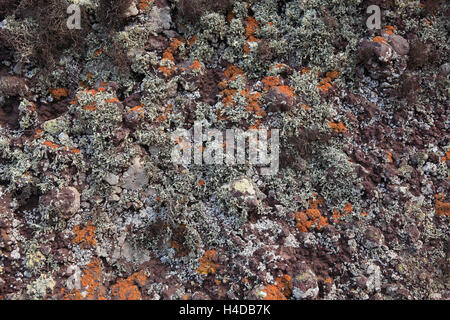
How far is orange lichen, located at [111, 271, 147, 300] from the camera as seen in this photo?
17.8 ft

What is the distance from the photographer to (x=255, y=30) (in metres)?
7.38

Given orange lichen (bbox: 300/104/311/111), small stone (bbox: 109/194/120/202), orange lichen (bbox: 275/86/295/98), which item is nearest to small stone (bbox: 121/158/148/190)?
small stone (bbox: 109/194/120/202)

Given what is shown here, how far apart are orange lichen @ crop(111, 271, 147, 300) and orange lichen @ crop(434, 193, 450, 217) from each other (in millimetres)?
4963

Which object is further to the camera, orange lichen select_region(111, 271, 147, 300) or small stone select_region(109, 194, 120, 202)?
small stone select_region(109, 194, 120, 202)

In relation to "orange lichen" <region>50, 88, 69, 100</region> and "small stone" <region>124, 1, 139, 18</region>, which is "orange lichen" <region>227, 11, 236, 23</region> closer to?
"small stone" <region>124, 1, 139, 18</region>

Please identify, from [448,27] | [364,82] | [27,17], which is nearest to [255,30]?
[364,82]

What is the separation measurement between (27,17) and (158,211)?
15.8 ft

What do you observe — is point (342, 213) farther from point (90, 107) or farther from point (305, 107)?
point (90, 107)

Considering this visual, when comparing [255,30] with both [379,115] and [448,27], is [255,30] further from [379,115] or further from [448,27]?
[448,27]

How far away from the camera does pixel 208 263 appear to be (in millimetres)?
5648

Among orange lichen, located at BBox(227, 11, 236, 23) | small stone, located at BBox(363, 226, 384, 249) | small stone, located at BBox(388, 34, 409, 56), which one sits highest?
orange lichen, located at BBox(227, 11, 236, 23)

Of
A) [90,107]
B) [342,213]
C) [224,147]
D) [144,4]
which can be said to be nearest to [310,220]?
[342,213]

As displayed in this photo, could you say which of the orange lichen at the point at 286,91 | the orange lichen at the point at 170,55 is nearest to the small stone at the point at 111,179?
the orange lichen at the point at 170,55

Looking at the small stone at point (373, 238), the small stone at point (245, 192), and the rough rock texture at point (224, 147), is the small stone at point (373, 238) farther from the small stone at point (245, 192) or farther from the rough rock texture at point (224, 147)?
the small stone at point (245, 192)
